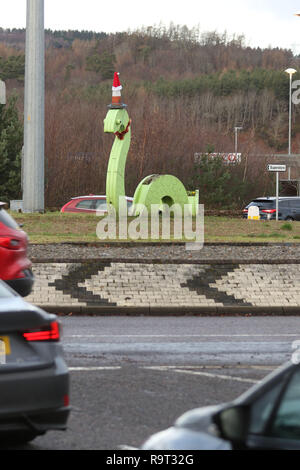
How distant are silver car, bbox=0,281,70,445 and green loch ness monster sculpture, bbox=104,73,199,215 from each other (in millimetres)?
20999

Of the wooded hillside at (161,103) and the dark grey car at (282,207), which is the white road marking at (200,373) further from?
the wooded hillside at (161,103)

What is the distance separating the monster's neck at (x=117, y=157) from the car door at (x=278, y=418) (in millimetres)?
23666

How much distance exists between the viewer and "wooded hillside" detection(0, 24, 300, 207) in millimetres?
59688

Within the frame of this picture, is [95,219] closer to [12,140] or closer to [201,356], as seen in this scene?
[201,356]

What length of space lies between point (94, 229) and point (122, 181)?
4690 millimetres

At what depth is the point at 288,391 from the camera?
3541 mm

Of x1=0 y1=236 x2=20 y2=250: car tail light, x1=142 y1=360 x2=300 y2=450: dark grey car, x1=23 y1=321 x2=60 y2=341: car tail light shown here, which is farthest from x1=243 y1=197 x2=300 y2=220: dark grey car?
x1=142 y1=360 x2=300 y2=450: dark grey car

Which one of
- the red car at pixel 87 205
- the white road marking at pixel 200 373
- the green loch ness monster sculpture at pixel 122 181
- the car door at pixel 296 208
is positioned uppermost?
the green loch ness monster sculpture at pixel 122 181

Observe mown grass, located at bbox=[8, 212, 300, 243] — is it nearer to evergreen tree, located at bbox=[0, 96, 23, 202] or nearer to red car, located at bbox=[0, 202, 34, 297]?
red car, located at bbox=[0, 202, 34, 297]

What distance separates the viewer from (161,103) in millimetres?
97250

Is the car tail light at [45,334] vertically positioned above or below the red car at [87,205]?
above

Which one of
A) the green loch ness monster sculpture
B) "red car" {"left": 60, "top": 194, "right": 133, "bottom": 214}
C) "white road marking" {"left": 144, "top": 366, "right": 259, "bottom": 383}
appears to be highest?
the green loch ness monster sculpture

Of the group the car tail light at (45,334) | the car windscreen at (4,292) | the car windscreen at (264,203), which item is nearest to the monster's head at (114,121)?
the car windscreen at (264,203)

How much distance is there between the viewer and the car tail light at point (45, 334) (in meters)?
5.60
